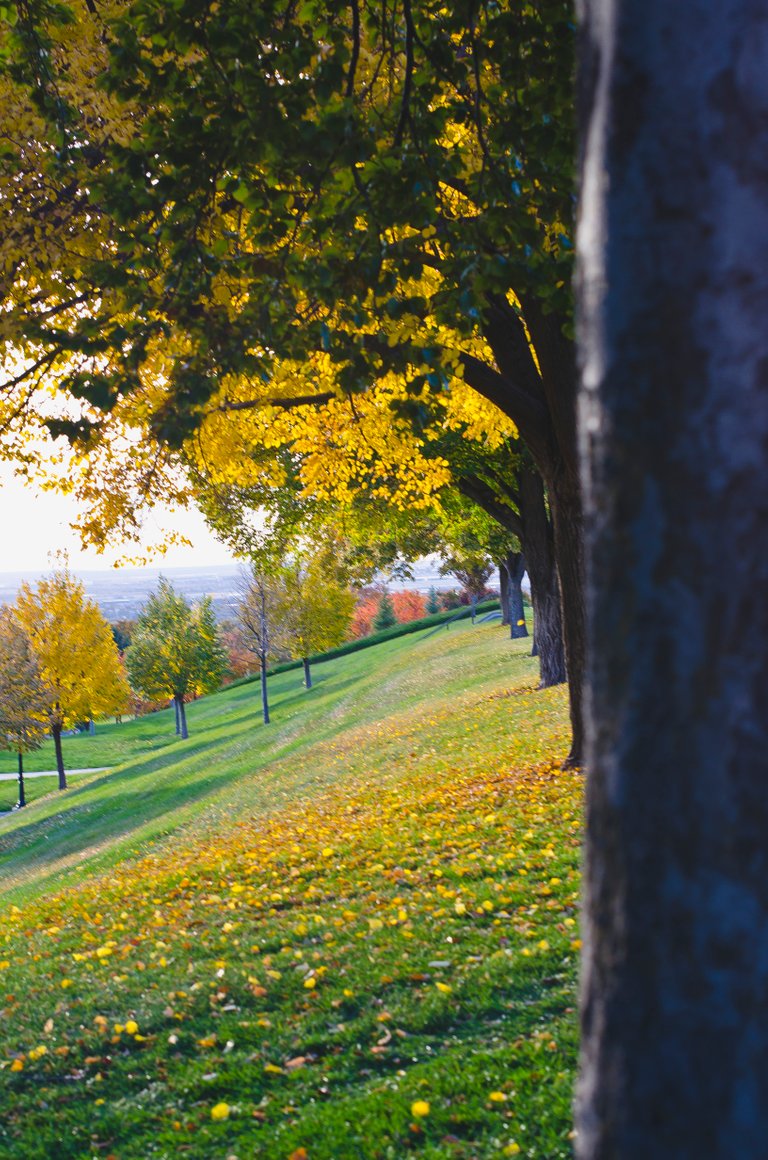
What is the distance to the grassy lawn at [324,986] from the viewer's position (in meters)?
4.64

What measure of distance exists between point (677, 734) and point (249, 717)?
43170 mm

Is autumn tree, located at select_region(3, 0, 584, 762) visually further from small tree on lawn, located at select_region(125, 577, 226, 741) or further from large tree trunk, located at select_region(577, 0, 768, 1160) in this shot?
small tree on lawn, located at select_region(125, 577, 226, 741)

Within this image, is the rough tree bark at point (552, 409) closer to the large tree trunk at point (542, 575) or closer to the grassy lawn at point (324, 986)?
the grassy lawn at point (324, 986)

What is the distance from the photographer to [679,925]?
1.52 m

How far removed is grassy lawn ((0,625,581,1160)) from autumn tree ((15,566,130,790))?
23.7 meters

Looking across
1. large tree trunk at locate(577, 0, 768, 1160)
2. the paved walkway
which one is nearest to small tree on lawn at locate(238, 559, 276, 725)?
the paved walkway

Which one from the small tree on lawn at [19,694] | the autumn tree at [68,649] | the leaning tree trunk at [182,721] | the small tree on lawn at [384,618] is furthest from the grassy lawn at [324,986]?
the small tree on lawn at [384,618]

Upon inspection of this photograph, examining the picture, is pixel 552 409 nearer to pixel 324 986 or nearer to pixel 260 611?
pixel 324 986

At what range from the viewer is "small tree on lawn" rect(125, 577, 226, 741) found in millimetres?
48938

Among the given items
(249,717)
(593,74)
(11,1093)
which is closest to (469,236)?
(593,74)

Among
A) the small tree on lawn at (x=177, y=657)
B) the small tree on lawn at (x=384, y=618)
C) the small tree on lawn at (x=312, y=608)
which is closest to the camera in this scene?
the small tree on lawn at (x=312, y=608)

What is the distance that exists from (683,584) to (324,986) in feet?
17.8

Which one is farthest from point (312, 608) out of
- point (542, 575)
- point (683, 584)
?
point (683, 584)

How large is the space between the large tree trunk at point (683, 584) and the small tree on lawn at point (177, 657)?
157 feet
